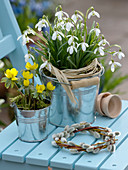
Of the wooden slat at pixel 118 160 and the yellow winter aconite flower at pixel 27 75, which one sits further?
the yellow winter aconite flower at pixel 27 75

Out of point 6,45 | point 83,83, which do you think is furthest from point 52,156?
point 6,45

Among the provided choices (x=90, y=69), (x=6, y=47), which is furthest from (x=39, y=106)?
(x=6, y=47)

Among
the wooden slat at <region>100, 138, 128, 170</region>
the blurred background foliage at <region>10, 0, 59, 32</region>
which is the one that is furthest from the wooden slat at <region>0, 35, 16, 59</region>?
the blurred background foliage at <region>10, 0, 59, 32</region>

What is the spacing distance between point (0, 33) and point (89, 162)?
657 millimetres

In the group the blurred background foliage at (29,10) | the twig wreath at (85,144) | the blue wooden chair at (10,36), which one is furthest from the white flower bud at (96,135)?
the blurred background foliage at (29,10)

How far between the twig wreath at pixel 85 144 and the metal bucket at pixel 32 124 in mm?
50

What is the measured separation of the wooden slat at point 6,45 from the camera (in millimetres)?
1514

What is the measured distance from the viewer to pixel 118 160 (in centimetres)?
121

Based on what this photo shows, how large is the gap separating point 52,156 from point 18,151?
0.12 meters

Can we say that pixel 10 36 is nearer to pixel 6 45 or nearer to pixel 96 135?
pixel 6 45

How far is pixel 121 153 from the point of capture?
4.13ft

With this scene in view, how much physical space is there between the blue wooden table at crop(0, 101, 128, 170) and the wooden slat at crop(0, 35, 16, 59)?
1.08 ft

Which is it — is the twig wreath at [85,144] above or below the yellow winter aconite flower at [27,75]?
below

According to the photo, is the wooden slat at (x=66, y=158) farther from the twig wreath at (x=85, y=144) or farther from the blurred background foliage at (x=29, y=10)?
the blurred background foliage at (x=29, y=10)
